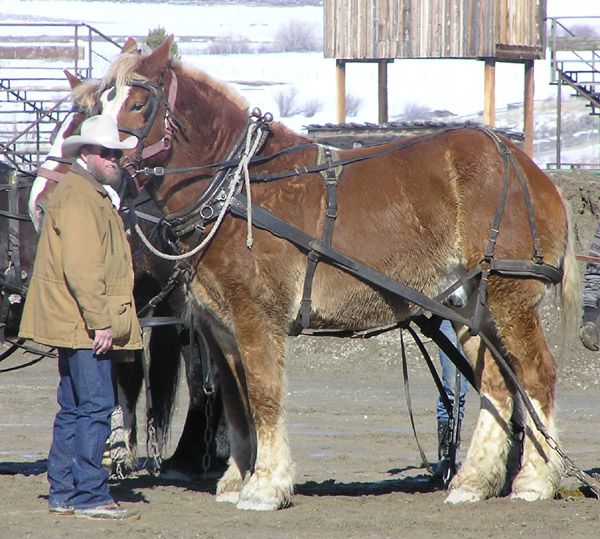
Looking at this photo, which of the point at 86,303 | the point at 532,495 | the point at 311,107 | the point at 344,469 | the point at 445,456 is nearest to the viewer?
the point at 86,303

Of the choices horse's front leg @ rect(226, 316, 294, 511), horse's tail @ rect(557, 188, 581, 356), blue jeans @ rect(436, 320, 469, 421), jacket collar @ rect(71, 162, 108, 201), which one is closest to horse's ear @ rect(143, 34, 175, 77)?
jacket collar @ rect(71, 162, 108, 201)

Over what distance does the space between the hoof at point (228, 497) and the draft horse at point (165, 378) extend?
3.01 feet

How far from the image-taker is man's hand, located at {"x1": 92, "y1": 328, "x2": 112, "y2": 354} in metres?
6.20

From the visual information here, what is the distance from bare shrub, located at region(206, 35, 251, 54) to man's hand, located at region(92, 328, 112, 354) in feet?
174

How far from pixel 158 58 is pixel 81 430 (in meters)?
2.11

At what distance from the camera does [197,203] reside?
6828 millimetres

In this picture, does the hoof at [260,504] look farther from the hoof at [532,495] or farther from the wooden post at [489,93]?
the wooden post at [489,93]

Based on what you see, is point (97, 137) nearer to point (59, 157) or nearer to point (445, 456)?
point (59, 157)

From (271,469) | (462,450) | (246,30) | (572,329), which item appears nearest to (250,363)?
(271,469)

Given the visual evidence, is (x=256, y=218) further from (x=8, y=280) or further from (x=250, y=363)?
(x=8, y=280)

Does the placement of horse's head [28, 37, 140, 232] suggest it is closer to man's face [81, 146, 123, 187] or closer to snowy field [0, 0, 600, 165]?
man's face [81, 146, 123, 187]

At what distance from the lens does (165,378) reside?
329 inches

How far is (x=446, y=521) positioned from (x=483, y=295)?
1300 millimetres

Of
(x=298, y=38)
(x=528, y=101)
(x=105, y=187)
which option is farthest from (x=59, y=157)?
(x=298, y=38)
